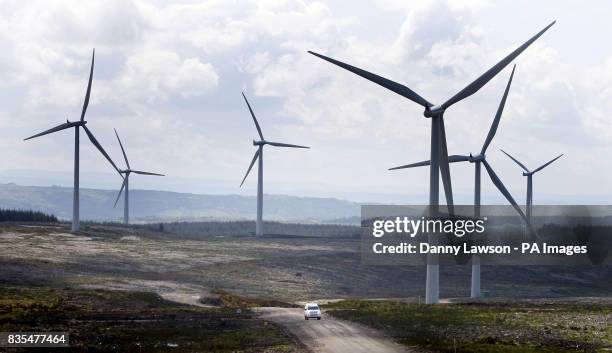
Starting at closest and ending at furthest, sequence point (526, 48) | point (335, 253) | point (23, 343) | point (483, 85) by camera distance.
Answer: point (23, 343) < point (526, 48) < point (483, 85) < point (335, 253)

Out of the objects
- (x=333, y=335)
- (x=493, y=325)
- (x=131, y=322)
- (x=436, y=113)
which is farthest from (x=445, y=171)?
(x=131, y=322)

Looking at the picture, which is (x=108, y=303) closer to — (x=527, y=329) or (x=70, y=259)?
(x=527, y=329)

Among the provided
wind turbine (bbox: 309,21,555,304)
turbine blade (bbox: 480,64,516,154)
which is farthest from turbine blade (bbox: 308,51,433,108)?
turbine blade (bbox: 480,64,516,154)

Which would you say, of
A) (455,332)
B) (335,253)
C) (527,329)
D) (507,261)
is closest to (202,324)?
(455,332)

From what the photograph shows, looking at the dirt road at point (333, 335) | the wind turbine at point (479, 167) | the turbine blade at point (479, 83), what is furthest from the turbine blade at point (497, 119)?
the dirt road at point (333, 335)

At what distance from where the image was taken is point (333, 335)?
64750mm

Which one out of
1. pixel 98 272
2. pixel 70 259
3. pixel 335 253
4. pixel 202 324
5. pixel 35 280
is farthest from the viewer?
pixel 335 253

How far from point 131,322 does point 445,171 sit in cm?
3145

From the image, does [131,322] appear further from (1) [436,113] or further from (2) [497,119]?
(2) [497,119]

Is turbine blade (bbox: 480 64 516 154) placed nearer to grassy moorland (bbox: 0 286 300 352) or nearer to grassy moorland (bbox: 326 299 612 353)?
grassy moorland (bbox: 326 299 612 353)

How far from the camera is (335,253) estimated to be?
587 feet

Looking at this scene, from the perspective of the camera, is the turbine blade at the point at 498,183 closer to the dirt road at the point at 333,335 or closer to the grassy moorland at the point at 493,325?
the grassy moorland at the point at 493,325

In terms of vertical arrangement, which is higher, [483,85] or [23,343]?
[483,85]

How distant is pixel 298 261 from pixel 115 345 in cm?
10165
